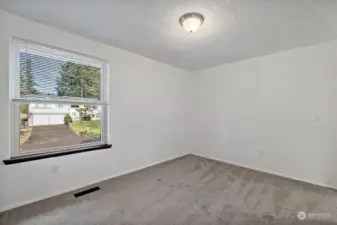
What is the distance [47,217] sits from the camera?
2041mm

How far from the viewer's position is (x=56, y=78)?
266 cm

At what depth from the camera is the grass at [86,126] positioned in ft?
9.54

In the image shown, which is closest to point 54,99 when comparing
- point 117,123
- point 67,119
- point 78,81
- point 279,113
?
point 67,119

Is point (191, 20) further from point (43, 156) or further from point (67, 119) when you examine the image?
point (43, 156)

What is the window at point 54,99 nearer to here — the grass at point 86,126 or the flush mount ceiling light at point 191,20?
the grass at point 86,126

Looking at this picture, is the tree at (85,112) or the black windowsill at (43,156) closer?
the black windowsill at (43,156)

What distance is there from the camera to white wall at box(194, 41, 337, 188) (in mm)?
2895

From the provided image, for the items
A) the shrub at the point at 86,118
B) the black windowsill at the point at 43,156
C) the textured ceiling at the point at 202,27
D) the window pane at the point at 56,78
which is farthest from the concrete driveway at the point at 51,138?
the textured ceiling at the point at 202,27

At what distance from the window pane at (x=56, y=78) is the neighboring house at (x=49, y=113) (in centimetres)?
15

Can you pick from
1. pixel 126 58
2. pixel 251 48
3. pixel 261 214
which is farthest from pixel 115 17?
pixel 261 214

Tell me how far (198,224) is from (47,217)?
1638 millimetres

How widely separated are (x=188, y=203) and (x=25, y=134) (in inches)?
89.5

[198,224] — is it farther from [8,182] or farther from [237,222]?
[8,182]

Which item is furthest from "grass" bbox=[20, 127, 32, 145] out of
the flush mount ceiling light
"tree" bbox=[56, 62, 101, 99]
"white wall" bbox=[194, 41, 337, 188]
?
"white wall" bbox=[194, 41, 337, 188]
